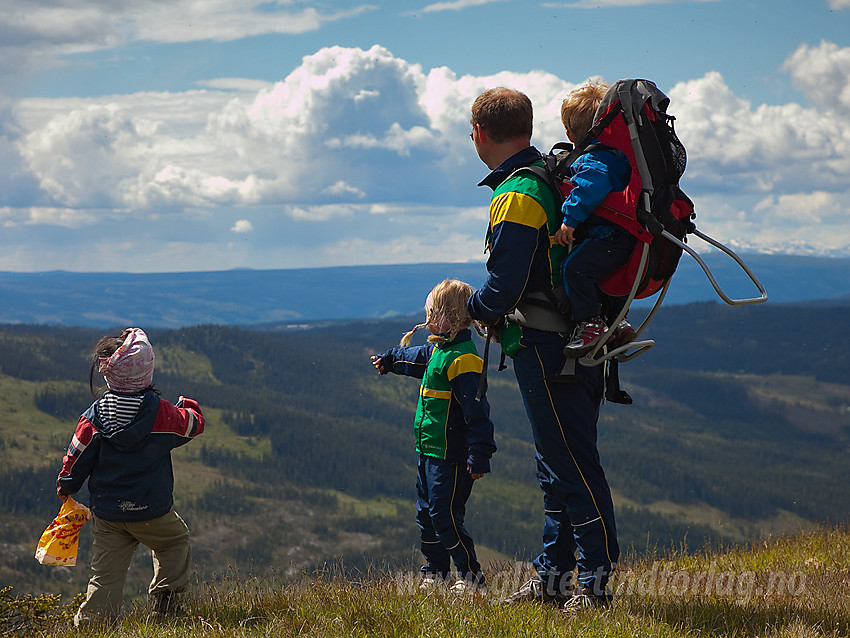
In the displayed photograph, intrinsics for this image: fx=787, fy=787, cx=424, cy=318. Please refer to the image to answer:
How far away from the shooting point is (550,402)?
4473 mm

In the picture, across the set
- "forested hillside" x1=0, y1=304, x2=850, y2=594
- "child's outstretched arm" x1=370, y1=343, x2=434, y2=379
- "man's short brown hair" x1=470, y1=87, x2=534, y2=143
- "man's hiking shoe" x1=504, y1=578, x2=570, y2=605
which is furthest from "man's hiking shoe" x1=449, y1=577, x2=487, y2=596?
"forested hillside" x1=0, y1=304, x2=850, y2=594

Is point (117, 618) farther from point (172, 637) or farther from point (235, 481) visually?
point (235, 481)

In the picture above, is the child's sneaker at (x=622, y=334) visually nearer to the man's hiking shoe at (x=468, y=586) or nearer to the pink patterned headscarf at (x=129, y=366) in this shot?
the man's hiking shoe at (x=468, y=586)

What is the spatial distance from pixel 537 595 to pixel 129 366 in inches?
114

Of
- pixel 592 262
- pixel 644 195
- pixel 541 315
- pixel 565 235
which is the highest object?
pixel 644 195

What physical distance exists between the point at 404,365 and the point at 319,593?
2.08 metres

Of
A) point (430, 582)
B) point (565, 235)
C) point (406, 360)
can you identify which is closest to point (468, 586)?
point (430, 582)

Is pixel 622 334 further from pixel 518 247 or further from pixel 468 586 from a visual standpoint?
pixel 468 586

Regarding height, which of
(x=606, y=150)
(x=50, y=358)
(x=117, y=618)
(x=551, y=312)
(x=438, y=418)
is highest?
(x=606, y=150)

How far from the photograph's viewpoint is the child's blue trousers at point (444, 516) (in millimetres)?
5844

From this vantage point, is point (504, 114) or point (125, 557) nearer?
point (504, 114)

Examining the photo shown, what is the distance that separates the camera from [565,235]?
4.32m

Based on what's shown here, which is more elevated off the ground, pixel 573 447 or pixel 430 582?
pixel 573 447

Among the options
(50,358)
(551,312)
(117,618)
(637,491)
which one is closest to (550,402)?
(551,312)
